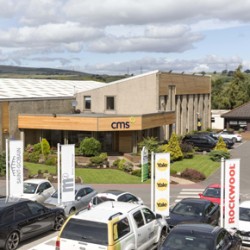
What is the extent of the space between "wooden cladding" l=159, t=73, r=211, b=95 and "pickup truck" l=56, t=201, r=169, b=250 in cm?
3670

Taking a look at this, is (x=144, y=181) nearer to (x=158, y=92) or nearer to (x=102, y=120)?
(x=102, y=120)

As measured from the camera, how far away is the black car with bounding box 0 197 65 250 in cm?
1441

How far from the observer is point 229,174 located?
1580cm

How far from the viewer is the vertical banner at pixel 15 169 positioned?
826 inches

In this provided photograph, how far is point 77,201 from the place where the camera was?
20953 mm

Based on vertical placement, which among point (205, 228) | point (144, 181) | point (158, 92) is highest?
point (158, 92)

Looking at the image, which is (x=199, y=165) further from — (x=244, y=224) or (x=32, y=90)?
(x=32, y=90)

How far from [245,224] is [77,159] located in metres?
23.1

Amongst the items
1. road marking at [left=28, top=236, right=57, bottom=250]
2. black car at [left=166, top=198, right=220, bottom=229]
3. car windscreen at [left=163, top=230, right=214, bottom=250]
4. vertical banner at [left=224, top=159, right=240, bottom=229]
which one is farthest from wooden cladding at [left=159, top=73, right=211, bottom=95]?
car windscreen at [left=163, top=230, right=214, bottom=250]

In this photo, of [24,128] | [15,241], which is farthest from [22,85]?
[15,241]

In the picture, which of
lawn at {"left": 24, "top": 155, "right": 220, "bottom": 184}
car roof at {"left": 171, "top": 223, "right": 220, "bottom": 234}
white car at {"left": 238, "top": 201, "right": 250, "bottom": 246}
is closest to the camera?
car roof at {"left": 171, "top": 223, "right": 220, "bottom": 234}

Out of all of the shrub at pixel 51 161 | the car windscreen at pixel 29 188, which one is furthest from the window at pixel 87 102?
the car windscreen at pixel 29 188

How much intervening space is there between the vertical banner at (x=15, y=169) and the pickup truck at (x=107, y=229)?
9031 millimetres

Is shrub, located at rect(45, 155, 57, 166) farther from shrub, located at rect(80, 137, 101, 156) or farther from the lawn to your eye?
shrub, located at rect(80, 137, 101, 156)
